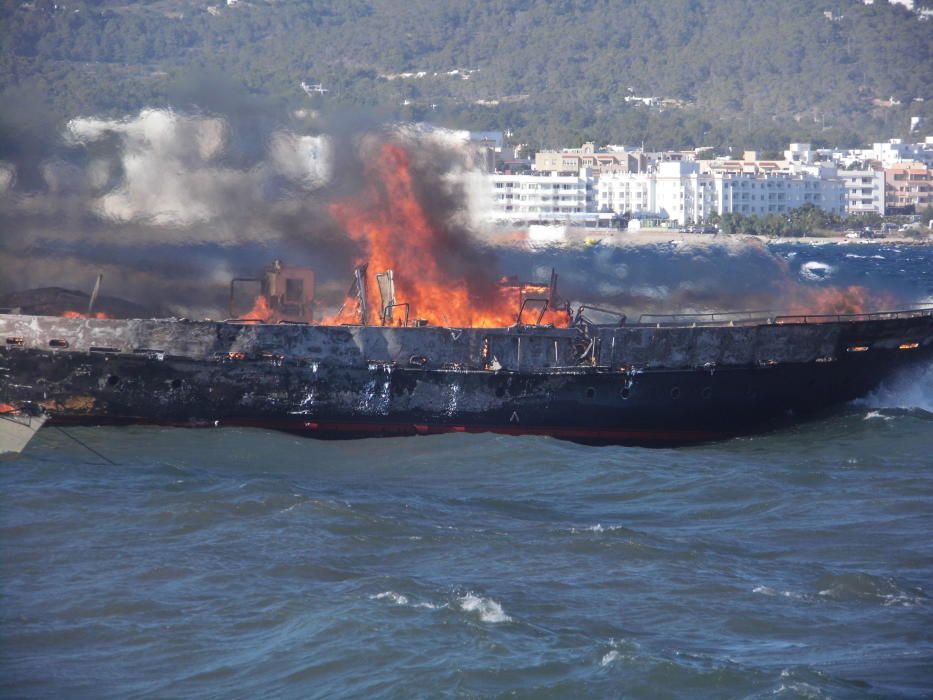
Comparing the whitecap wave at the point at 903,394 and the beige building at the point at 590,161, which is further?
the beige building at the point at 590,161

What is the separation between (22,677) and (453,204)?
24.5m

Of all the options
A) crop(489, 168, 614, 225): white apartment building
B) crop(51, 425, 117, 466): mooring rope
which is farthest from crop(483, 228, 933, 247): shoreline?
crop(51, 425, 117, 466): mooring rope

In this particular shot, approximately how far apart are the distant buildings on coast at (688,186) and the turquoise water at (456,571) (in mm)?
72380

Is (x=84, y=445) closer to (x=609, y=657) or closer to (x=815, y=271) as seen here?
(x=609, y=657)

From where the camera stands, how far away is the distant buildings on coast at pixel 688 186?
113 meters

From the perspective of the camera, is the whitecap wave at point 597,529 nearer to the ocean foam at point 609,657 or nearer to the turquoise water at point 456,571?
the turquoise water at point 456,571

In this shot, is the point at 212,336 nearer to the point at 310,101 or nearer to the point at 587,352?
the point at 587,352

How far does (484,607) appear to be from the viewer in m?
17.3

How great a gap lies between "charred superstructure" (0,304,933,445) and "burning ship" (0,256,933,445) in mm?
28

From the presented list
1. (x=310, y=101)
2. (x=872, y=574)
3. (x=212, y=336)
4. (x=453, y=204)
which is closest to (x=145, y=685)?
(x=872, y=574)

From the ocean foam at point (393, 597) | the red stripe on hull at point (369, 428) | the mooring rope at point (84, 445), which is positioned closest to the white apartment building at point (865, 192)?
the red stripe on hull at point (369, 428)

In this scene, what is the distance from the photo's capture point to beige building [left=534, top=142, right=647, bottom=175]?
134 meters

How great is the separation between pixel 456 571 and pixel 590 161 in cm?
12966

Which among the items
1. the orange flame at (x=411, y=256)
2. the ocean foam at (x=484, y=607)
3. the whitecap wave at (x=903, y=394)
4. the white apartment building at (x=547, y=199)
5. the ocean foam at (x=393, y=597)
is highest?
the white apartment building at (x=547, y=199)
